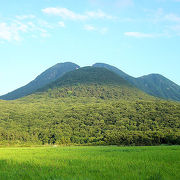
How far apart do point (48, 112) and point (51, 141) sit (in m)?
40.0

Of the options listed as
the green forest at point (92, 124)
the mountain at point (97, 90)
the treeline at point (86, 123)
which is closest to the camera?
the green forest at point (92, 124)

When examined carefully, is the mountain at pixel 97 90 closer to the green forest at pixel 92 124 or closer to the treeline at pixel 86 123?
the green forest at pixel 92 124

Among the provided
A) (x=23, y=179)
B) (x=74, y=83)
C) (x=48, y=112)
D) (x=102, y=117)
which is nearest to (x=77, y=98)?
(x=74, y=83)

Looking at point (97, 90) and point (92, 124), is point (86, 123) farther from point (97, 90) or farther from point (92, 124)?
point (97, 90)

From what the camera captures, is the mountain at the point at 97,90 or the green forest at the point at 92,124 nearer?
the green forest at the point at 92,124

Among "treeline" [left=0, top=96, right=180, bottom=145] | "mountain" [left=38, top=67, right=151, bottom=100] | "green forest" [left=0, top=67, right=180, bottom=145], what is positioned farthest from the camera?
"mountain" [left=38, top=67, right=151, bottom=100]

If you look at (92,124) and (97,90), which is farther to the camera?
(97,90)

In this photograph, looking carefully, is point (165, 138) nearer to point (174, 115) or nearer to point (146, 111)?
point (174, 115)

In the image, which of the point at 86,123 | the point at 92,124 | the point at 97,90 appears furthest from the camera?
the point at 97,90

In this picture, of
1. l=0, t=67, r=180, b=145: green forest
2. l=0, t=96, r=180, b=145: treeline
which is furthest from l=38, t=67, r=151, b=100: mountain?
l=0, t=96, r=180, b=145: treeline

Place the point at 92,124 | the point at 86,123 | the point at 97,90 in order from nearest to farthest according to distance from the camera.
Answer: the point at 92,124, the point at 86,123, the point at 97,90

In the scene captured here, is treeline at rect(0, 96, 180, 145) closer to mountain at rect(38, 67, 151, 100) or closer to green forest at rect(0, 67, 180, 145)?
green forest at rect(0, 67, 180, 145)

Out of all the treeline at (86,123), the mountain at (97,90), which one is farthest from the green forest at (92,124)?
the mountain at (97,90)

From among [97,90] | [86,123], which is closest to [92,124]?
[86,123]
